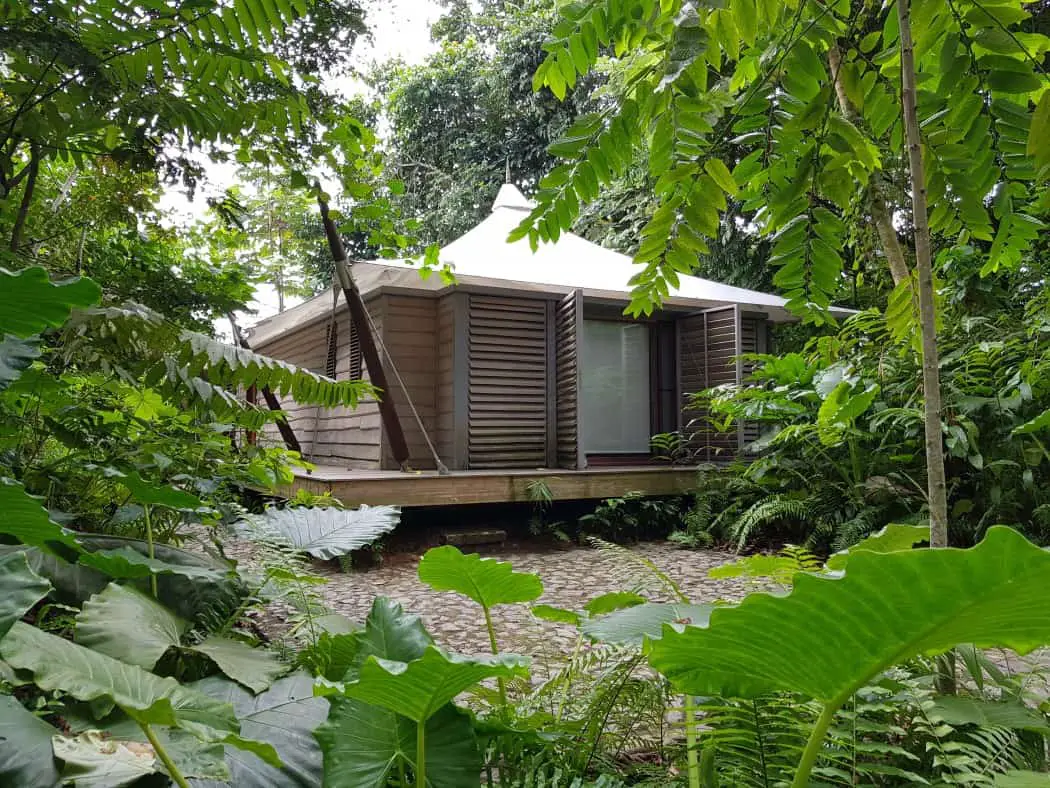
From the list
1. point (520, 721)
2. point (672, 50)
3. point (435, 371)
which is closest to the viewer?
point (672, 50)

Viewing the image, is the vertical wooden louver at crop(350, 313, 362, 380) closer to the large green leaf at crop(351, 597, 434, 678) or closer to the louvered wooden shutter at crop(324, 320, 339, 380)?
the louvered wooden shutter at crop(324, 320, 339, 380)

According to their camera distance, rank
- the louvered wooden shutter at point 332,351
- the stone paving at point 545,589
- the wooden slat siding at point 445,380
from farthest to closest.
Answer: the louvered wooden shutter at point 332,351
the wooden slat siding at point 445,380
the stone paving at point 545,589

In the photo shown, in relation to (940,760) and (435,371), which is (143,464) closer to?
(940,760)

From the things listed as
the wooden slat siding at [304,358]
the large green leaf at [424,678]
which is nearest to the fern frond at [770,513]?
the large green leaf at [424,678]

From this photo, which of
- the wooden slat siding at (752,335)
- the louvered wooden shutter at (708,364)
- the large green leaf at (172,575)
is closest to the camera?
the large green leaf at (172,575)

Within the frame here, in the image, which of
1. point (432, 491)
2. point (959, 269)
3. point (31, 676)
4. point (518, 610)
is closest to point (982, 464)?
point (959, 269)

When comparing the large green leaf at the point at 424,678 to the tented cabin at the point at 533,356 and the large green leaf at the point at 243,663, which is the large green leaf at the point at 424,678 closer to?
the large green leaf at the point at 243,663

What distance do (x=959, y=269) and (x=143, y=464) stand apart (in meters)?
6.51

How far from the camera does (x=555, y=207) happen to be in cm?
139

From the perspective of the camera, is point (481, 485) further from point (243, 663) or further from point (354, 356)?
point (243, 663)

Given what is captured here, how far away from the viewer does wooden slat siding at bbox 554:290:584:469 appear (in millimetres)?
6785

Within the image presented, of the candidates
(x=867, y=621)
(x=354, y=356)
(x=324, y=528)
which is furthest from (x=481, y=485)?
(x=867, y=621)

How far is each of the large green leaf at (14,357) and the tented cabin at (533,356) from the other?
5246 mm

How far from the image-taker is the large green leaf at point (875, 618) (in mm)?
465
